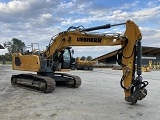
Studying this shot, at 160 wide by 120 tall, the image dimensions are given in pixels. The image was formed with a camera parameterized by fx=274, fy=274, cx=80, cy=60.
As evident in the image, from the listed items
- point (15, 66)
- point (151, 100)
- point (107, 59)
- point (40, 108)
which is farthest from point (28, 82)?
point (107, 59)

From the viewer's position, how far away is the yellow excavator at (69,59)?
9.12 m

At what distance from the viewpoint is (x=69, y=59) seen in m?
13.9

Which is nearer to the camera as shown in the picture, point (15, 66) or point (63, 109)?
point (63, 109)

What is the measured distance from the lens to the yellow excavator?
9117mm

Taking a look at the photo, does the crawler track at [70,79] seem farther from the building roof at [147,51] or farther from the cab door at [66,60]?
the building roof at [147,51]

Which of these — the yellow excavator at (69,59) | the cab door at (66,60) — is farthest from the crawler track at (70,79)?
the cab door at (66,60)

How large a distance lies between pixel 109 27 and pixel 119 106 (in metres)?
2.82

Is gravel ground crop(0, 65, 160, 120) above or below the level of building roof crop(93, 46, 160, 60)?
below

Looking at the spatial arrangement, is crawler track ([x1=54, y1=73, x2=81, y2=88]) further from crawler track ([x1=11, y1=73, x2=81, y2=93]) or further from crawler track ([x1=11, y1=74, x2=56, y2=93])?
crawler track ([x1=11, y1=74, x2=56, y2=93])

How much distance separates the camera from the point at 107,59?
55.0 m

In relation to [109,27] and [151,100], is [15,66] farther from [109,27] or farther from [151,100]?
[151,100]

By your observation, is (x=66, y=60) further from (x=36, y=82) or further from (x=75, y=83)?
(x=36, y=82)

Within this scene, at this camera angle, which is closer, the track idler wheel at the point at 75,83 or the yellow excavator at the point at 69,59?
the yellow excavator at the point at 69,59

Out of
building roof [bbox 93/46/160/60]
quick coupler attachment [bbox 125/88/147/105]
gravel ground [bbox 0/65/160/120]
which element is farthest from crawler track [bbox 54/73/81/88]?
building roof [bbox 93/46/160/60]
